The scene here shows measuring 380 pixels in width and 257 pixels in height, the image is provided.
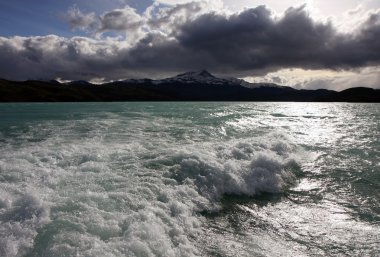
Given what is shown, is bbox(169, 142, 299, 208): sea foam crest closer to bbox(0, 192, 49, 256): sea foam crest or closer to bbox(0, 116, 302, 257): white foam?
bbox(0, 116, 302, 257): white foam

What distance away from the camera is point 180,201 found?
13383 millimetres

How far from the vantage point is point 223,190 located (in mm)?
16047

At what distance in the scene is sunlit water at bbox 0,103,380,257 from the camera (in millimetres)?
9897

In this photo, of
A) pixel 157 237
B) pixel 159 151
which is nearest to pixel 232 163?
pixel 159 151

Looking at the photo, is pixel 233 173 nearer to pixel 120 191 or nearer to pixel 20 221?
pixel 120 191

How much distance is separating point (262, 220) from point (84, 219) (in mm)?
6919

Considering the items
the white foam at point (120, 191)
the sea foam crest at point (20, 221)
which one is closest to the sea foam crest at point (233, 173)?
the white foam at point (120, 191)

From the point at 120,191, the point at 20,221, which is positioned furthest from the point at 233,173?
the point at 20,221

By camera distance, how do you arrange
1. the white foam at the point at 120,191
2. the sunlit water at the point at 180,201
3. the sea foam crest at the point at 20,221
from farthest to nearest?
the sunlit water at the point at 180,201 < the white foam at the point at 120,191 < the sea foam crest at the point at 20,221

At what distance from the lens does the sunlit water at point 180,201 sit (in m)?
9.90

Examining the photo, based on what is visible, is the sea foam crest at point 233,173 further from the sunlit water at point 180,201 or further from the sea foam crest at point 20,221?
the sea foam crest at point 20,221

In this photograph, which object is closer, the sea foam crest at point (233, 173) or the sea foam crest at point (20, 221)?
the sea foam crest at point (20, 221)

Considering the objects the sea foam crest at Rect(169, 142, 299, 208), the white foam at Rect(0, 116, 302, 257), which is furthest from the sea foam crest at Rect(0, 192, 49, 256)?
the sea foam crest at Rect(169, 142, 299, 208)

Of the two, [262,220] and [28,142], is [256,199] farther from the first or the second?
[28,142]
